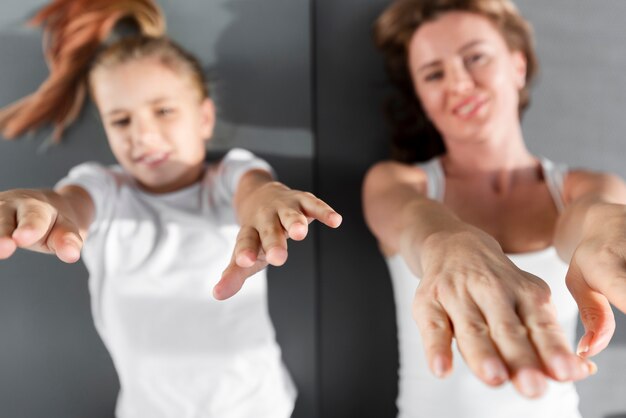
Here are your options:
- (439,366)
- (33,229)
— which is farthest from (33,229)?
(439,366)

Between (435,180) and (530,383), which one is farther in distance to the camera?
(435,180)

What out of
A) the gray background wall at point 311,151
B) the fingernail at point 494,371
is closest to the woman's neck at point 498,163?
the gray background wall at point 311,151

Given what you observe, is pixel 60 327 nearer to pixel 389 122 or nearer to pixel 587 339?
pixel 389 122

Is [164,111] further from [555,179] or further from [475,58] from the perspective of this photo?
[555,179]

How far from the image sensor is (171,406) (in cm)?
68

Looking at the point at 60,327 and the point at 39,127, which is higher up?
the point at 39,127

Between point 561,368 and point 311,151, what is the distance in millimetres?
570

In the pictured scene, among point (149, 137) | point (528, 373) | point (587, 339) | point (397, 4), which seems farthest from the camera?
point (397, 4)

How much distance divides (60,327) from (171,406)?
0.22m

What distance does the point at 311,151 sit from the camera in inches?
32.1

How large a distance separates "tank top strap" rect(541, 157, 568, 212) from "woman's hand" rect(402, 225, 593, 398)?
348 millimetres

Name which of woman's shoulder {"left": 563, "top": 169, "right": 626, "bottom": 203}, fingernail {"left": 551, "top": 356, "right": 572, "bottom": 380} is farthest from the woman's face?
fingernail {"left": 551, "top": 356, "right": 572, "bottom": 380}

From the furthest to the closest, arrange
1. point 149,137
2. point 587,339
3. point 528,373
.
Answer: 1. point 149,137
2. point 587,339
3. point 528,373

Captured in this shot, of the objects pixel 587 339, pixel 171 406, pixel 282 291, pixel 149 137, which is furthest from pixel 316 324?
pixel 587 339
